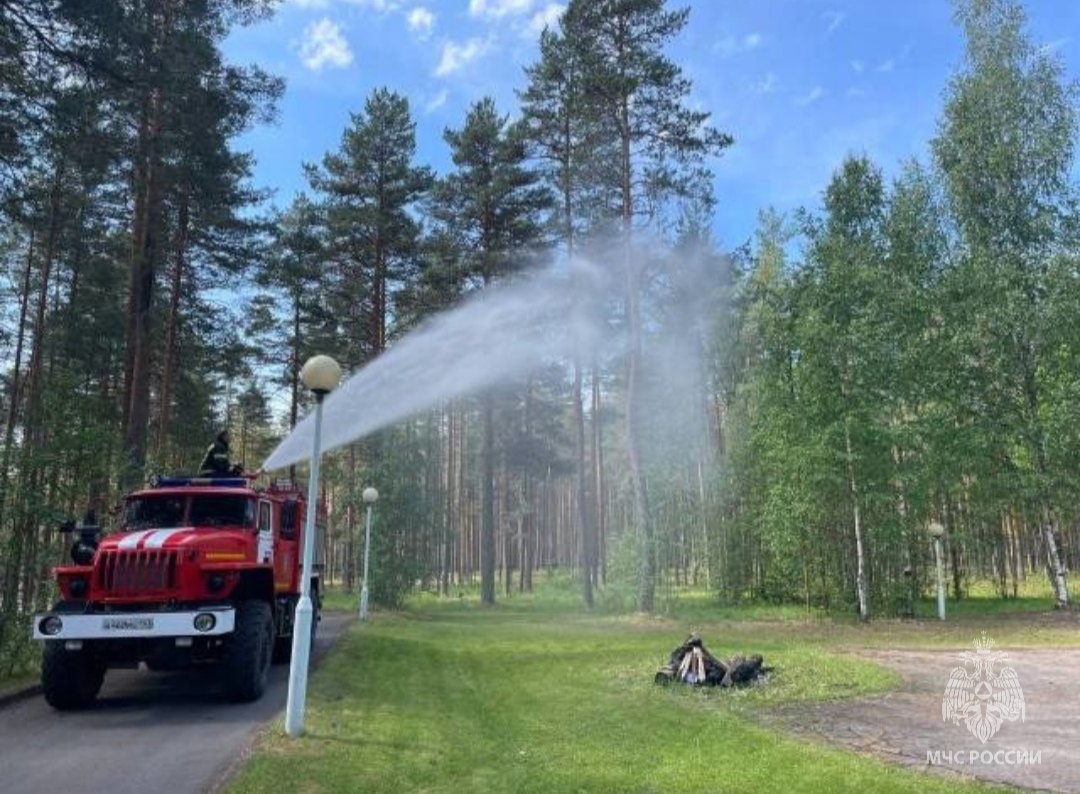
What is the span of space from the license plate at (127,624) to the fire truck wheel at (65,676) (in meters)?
0.66

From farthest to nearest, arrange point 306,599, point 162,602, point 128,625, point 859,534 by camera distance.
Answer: point 859,534 → point 162,602 → point 128,625 → point 306,599

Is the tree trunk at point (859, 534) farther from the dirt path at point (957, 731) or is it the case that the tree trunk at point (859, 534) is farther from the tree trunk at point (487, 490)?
the tree trunk at point (487, 490)

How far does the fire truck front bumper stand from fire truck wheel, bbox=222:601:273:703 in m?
0.39

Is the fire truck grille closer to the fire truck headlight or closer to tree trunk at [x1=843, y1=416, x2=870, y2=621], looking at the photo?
the fire truck headlight

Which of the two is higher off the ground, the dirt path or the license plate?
the license plate

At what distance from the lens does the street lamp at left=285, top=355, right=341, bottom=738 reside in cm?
716

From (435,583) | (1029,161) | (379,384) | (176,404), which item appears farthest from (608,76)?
Answer: (435,583)

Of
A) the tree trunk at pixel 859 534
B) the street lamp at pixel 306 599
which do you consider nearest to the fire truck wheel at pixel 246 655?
the street lamp at pixel 306 599

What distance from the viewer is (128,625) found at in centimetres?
838

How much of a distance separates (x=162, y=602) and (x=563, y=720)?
476 centimetres

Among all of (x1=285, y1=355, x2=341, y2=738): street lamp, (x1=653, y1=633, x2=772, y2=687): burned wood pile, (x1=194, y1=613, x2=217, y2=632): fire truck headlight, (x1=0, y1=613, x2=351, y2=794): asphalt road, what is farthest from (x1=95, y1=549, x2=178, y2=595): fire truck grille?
(x1=653, y1=633, x2=772, y2=687): burned wood pile

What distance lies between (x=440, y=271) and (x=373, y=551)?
9745 millimetres

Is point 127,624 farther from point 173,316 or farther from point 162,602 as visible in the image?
point 173,316

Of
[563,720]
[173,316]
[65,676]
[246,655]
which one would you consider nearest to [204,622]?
[246,655]
